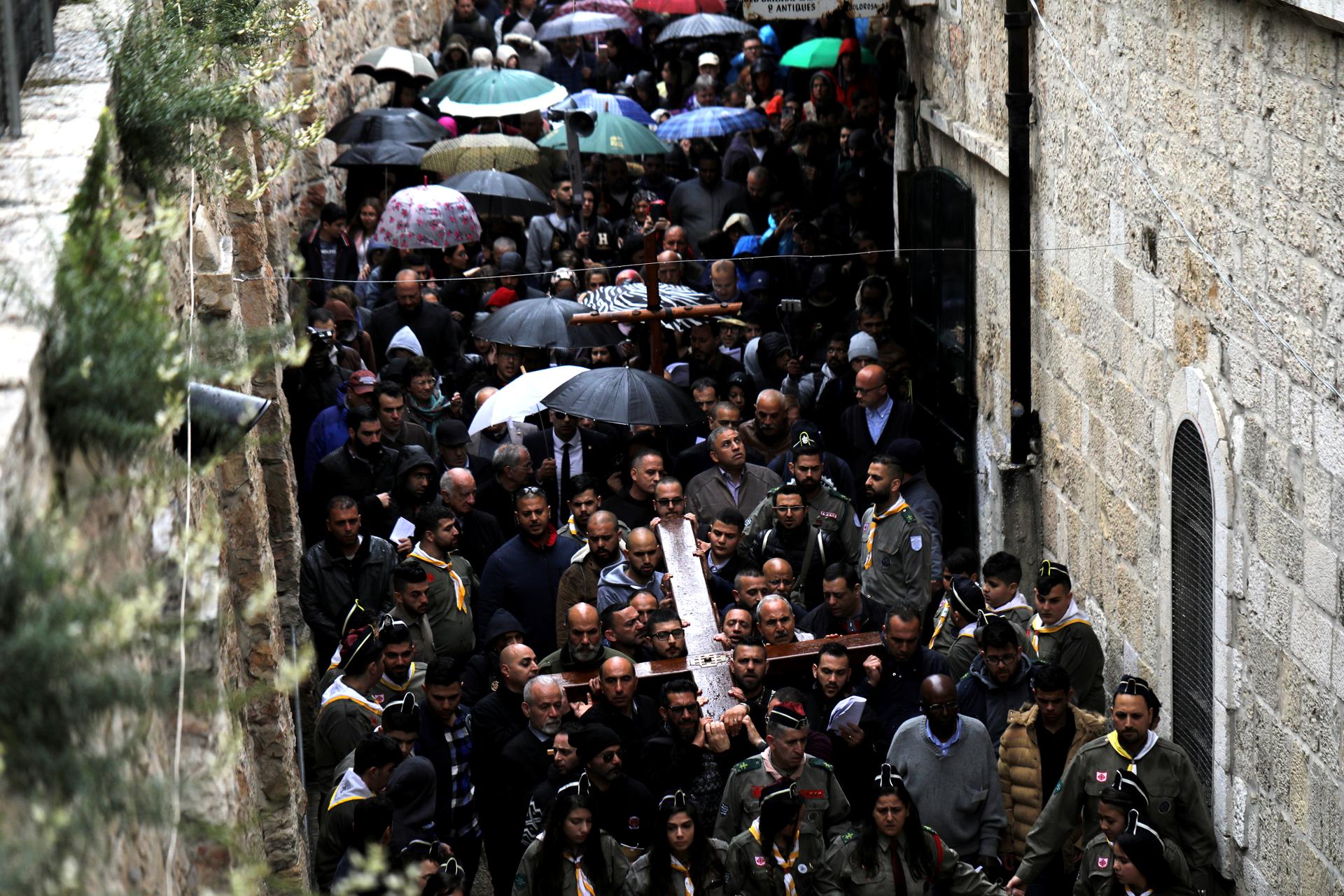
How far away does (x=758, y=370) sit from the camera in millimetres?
12242

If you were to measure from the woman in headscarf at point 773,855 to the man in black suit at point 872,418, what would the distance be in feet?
13.8

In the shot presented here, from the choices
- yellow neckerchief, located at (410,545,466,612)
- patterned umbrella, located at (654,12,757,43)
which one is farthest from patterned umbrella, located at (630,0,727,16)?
yellow neckerchief, located at (410,545,466,612)

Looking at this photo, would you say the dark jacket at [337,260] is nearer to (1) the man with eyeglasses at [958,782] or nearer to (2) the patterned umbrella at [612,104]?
(2) the patterned umbrella at [612,104]

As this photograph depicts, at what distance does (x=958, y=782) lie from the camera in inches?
285

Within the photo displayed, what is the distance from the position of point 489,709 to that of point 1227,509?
10.9ft

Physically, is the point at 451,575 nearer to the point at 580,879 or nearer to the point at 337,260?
the point at 580,879

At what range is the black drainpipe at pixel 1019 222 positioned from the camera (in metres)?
9.61

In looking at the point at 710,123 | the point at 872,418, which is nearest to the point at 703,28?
the point at 710,123

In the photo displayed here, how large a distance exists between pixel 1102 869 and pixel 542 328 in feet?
19.9

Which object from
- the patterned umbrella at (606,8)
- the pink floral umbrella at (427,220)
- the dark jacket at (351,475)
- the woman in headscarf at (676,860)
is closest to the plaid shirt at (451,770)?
the woman in headscarf at (676,860)

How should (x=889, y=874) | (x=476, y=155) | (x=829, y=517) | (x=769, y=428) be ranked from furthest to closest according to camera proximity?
(x=476, y=155), (x=769, y=428), (x=829, y=517), (x=889, y=874)

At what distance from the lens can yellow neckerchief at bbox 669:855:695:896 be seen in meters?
6.69

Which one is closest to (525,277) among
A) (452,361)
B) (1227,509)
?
(452,361)

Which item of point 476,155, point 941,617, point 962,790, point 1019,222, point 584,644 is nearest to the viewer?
point 962,790
